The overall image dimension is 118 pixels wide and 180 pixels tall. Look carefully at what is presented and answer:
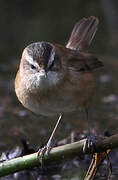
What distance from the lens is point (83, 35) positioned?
6.56 m

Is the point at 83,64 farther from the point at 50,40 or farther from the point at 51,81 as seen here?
the point at 50,40

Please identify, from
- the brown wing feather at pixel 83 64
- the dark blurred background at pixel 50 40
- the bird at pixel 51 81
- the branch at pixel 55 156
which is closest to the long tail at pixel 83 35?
the brown wing feather at pixel 83 64

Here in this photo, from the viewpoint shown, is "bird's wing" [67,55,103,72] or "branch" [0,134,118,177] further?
"bird's wing" [67,55,103,72]

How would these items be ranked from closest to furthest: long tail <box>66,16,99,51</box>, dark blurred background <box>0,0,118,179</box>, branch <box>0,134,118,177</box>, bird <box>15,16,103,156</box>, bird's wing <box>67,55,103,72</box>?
1. branch <box>0,134,118,177</box>
2. bird <box>15,16,103,156</box>
3. bird's wing <box>67,55,103,72</box>
4. long tail <box>66,16,99,51</box>
5. dark blurred background <box>0,0,118,179</box>

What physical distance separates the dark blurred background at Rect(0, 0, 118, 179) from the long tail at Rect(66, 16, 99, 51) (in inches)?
55.4

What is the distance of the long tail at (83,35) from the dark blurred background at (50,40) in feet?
4.61

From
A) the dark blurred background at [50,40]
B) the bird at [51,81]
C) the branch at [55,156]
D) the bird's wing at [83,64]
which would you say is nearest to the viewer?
the branch at [55,156]

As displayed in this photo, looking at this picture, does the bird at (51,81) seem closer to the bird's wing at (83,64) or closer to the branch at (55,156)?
the bird's wing at (83,64)

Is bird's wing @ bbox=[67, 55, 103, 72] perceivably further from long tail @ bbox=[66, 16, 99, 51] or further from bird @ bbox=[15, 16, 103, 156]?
long tail @ bbox=[66, 16, 99, 51]

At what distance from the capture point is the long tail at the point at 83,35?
6.49 meters

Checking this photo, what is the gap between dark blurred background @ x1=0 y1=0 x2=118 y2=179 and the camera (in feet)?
24.8

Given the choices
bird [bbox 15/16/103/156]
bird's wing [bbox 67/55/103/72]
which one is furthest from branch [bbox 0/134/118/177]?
bird's wing [bbox 67/55/103/72]

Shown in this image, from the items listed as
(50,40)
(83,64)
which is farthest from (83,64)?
(50,40)

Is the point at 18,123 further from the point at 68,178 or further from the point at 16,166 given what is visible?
the point at 16,166
